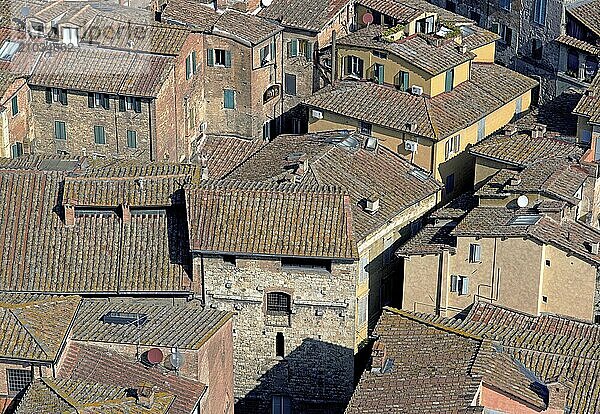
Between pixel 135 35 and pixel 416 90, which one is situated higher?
pixel 135 35

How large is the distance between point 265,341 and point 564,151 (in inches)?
805

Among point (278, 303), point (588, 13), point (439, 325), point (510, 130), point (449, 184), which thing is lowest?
point (449, 184)

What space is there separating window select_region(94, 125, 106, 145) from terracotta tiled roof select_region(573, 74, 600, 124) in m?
26.5

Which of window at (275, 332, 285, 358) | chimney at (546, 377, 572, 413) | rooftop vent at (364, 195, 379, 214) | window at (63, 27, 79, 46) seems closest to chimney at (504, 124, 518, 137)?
rooftop vent at (364, 195, 379, 214)

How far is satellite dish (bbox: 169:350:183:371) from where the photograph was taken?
58.8m

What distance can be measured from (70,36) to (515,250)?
30.4m

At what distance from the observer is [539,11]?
8825 centimetres

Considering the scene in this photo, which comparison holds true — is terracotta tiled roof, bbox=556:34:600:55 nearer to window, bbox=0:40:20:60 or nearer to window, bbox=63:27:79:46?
window, bbox=63:27:79:46

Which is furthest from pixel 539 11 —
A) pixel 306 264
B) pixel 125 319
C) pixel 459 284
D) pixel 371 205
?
pixel 125 319

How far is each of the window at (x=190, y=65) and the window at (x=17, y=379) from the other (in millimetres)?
28235

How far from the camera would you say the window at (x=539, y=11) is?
87.9m

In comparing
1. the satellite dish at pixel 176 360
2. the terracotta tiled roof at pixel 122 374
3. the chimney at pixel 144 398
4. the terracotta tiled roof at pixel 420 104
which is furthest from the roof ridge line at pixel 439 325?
the terracotta tiled roof at pixel 420 104

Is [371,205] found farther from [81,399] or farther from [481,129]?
[81,399]

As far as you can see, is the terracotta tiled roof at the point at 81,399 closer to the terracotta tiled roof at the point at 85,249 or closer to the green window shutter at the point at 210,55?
the terracotta tiled roof at the point at 85,249
